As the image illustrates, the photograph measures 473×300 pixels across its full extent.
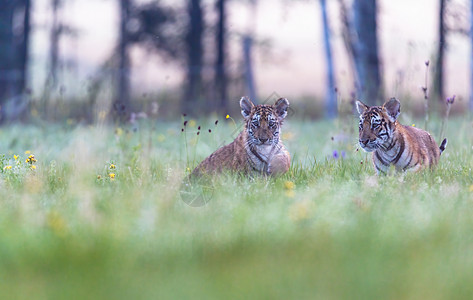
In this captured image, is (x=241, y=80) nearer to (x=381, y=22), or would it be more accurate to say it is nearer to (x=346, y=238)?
(x=381, y=22)

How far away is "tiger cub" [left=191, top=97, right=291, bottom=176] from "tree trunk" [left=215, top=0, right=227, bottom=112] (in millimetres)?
16449

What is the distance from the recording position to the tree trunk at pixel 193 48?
23250mm

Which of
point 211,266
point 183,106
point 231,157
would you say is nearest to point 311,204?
point 211,266

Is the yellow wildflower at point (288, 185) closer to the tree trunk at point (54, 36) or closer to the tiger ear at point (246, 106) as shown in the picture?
the tiger ear at point (246, 106)

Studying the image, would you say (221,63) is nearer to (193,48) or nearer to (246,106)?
(193,48)

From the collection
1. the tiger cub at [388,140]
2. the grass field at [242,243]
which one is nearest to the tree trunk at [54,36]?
the tiger cub at [388,140]

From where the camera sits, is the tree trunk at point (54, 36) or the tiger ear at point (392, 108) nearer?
the tiger ear at point (392, 108)

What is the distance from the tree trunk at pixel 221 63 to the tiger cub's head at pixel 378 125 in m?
16.7

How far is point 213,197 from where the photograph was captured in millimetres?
5137

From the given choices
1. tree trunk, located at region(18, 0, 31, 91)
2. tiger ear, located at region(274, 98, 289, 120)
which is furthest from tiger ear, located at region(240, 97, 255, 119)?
tree trunk, located at region(18, 0, 31, 91)

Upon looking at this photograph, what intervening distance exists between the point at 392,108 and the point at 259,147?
142 centimetres

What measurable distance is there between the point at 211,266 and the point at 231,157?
2.93 m

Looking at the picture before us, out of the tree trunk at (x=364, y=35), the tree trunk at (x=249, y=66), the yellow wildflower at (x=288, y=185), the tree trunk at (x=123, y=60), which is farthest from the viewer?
the tree trunk at (x=123, y=60)

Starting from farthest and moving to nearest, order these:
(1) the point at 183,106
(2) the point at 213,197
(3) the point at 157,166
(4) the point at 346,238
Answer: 1. (1) the point at 183,106
2. (3) the point at 157,166
3. (2) the point at 213,197
4. (4) the point at 346,238
